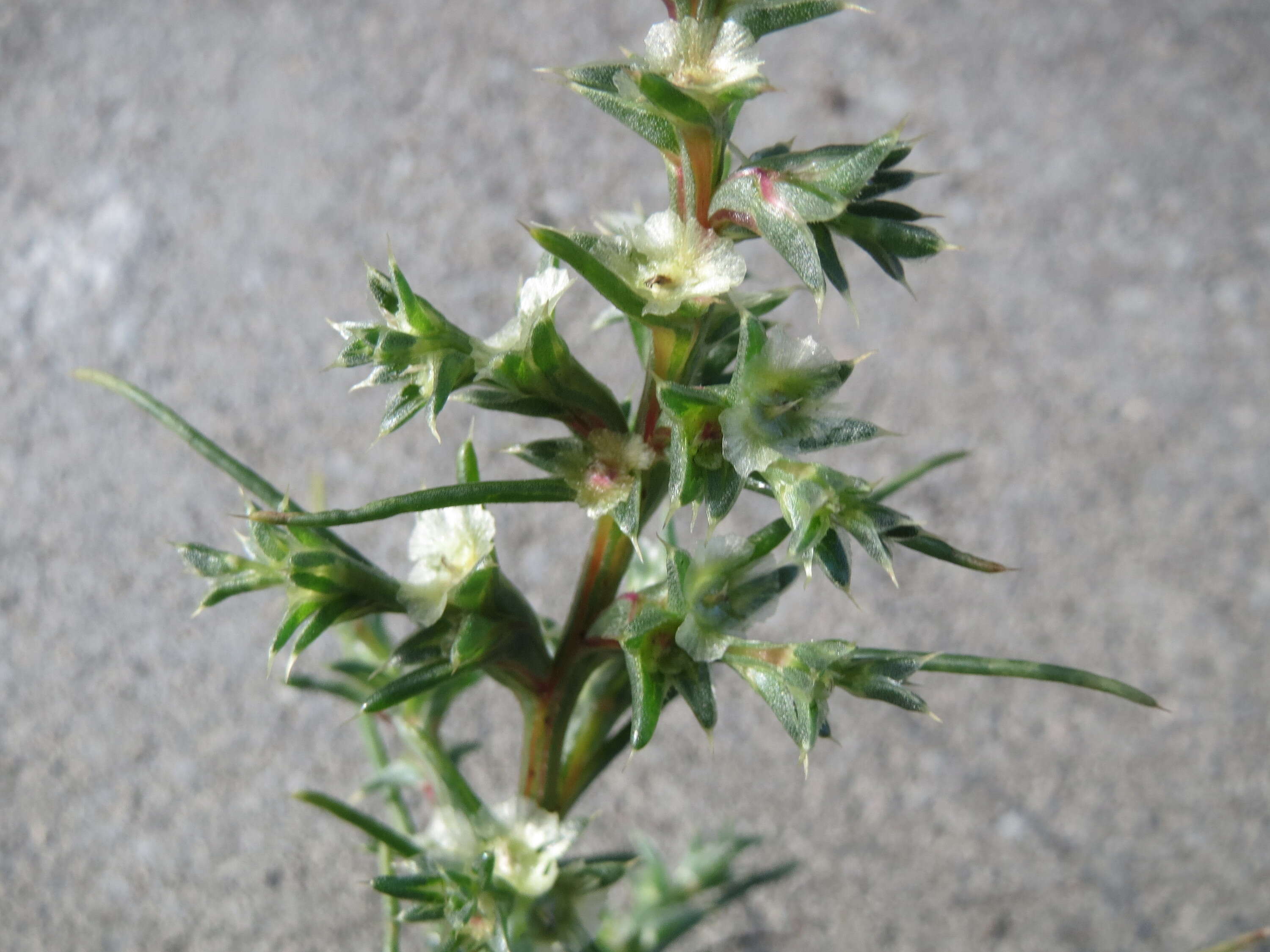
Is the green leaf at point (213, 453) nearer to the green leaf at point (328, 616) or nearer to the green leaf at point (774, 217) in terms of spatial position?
the green leaf at point (328, 616)

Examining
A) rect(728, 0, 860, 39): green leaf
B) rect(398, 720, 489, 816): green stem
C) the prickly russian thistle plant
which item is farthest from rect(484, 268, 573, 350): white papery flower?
rect(398, 720, 489, 816): green stem

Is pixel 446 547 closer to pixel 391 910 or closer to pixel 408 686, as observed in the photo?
pixel 408 686

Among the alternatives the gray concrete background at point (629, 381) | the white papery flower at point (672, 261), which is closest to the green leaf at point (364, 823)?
the white papery flower at point (672, 261)

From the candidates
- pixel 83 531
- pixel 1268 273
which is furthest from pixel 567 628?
pixel 1268 273

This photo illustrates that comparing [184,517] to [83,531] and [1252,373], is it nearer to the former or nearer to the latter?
[83,531]

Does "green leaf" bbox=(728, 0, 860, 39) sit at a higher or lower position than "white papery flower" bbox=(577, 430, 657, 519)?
higher

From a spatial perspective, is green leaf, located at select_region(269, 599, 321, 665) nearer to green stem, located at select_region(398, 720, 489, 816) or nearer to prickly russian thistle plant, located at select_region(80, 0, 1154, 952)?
prickly russian thistle plant, located at select_region(80, 0, 1154, 952)

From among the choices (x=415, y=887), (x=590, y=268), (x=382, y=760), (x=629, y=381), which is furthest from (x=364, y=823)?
(x=629, y=381)
